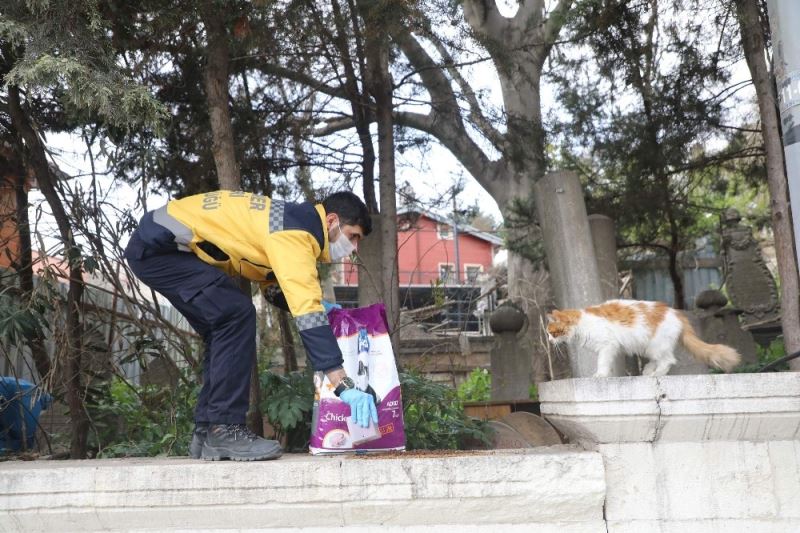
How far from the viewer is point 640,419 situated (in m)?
2.77

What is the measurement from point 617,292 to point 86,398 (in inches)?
161

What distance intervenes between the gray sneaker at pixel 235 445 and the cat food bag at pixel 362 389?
1.26 feet

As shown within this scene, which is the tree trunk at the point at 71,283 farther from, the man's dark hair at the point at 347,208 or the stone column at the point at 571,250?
the stone column at the point at 571,250

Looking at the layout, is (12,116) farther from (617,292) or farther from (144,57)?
(617,292)

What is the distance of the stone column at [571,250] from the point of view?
480 centimetres

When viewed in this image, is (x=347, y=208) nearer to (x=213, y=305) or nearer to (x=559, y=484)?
(x=213, y=305)

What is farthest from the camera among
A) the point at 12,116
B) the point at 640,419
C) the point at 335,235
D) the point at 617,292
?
the point at 617,292

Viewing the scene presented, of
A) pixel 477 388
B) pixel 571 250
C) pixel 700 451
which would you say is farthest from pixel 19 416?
pixel 477 388

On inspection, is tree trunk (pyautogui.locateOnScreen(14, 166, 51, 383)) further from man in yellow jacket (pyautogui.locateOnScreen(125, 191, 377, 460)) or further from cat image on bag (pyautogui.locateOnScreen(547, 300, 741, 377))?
cat image on bag (pyautogui.locateOnScreen(547, 300, 741, 377))

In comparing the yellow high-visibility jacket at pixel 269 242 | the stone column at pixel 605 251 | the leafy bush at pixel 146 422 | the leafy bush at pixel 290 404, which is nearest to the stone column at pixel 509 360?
the stone column at pixel 605 251

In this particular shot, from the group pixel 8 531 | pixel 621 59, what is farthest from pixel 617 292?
pixel 8 531

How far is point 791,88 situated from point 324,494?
273 cm

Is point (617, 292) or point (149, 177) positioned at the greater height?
point (149, 177)

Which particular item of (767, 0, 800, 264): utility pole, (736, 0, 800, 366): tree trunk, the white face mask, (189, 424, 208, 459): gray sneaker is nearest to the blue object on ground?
(189, 424, 208, 459): gray sneaker
